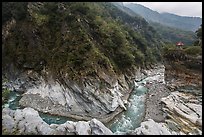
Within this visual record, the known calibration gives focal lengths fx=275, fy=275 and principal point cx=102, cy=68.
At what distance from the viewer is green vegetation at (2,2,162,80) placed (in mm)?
33594

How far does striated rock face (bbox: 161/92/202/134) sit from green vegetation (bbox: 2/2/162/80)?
10.0 metres

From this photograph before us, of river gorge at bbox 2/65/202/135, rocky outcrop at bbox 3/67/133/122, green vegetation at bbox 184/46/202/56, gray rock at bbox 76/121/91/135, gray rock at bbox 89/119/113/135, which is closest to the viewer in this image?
gray rock at bbox 76/121/91/135

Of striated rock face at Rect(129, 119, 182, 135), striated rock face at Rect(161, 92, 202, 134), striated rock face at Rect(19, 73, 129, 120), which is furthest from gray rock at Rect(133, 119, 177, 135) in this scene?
striated rock face at Rect(19, 73, 129, 120)

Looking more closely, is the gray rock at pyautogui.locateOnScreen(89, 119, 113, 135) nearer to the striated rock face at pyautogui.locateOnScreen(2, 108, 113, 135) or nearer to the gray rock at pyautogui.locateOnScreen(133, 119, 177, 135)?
the striated rock face at pyautogui.locateOnScreen(2, 108, 113, 135)

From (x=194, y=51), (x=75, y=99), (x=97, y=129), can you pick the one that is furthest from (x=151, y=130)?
(x=75, y=99)

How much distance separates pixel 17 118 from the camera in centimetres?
2083

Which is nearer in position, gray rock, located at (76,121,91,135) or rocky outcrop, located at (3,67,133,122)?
gray rock, located at (76,121,91,135)

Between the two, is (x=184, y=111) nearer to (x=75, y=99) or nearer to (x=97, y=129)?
(x=97, y=129)

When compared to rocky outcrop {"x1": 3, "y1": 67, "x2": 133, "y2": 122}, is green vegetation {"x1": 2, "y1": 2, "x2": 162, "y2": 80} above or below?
above

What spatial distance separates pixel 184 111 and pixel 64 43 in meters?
18.3

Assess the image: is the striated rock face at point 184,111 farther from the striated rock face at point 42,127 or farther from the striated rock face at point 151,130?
the striated rock face at point 42,127

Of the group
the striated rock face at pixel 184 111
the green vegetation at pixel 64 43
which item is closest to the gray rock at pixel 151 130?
the striated rock face at pixel 184 111

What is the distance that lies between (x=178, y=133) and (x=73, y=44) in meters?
18.5

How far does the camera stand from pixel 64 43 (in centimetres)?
3553
